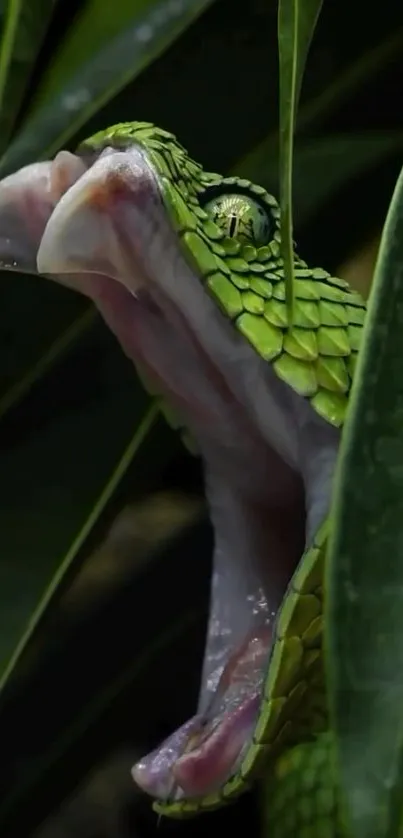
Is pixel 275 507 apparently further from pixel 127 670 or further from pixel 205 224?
pixel 127 670

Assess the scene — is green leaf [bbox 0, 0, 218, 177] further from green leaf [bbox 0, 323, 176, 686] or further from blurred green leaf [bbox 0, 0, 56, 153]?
green leaf [bbox 0, 323, 176, 686]

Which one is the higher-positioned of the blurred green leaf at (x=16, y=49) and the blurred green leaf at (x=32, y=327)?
the blurred green leaf at (x=16, y=49)

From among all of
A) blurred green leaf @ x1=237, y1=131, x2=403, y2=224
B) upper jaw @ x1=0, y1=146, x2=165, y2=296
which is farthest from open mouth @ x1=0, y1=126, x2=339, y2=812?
blurred green leaf @ x1=237, y1=131, x2=403, y2=224

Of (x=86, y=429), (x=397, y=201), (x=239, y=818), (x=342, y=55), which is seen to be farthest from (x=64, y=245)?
(x=239, y=818)

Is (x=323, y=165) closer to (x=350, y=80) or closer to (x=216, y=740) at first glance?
(x=350, y=80)

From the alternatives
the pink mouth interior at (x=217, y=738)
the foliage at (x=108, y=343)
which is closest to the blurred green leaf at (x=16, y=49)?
the foliage at (x=108, y=343)

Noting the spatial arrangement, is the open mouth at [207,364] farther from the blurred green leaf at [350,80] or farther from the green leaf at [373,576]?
the blurred green leaf at [350,80]

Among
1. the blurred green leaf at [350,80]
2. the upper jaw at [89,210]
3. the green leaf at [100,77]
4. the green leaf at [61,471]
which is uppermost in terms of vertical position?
the green leaf at [100,77]
